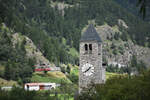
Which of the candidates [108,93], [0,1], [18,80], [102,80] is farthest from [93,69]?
[18,80]

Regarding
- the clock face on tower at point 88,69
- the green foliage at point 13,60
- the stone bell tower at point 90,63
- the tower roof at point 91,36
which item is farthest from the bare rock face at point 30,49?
the clock face on tower at point 88,69

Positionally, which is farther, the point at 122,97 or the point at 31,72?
the point at 31,72

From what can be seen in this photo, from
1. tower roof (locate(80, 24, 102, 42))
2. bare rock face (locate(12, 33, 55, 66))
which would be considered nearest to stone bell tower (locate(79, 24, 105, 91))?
tower roof (locate(80, 24, 102, 42))

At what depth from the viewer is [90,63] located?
42.5 m

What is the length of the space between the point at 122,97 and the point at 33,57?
107 m

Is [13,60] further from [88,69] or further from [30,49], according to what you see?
[88,69]

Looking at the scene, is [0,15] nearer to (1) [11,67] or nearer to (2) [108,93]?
(2) [108,93]

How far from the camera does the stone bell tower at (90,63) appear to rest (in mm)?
42312

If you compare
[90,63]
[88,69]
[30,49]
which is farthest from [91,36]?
[30,49]

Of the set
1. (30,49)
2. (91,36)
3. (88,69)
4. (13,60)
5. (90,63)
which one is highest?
(30,49)

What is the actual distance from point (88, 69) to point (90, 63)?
0.85 metres

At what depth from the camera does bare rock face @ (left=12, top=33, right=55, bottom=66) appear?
140750 millimetres

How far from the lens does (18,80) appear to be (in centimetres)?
11062

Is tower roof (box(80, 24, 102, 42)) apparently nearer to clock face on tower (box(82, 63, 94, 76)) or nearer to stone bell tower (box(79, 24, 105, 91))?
stone bell tower (box(79, 24, 105, 91))
